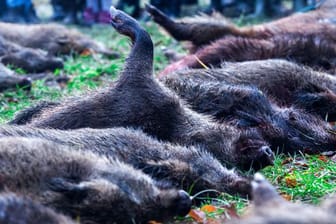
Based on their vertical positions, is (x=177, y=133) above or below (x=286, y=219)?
below

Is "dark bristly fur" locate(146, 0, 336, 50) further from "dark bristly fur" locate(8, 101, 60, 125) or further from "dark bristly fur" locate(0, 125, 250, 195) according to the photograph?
"dark bristly fur" locate(0, 125, 250, 195)

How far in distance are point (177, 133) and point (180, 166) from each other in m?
0.59

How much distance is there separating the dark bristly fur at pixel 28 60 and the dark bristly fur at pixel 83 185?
5062 millimetres

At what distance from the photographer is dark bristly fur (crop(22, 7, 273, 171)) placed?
4.40 meters

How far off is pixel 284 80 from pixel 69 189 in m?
2.79

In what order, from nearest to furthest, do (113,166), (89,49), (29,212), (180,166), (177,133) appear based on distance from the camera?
(29,212) → (113,166) → (180,166) → (177,133) → (89,49)

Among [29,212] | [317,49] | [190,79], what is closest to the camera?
[29,212]

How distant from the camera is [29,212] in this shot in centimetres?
287

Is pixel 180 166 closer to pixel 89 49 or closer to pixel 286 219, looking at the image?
pixel 286 219

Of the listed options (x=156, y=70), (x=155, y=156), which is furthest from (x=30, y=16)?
(x=155, y=156)

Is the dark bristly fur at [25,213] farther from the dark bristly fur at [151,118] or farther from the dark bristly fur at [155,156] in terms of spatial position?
the dark bristly fur at [151,118]

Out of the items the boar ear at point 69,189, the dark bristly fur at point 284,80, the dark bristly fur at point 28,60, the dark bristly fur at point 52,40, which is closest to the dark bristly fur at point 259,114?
the dark bristly fur at point 284,80

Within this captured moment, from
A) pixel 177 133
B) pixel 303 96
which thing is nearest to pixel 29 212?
pixel 177 133

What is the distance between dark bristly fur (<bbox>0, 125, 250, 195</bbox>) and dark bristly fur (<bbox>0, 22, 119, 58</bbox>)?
577 cm
